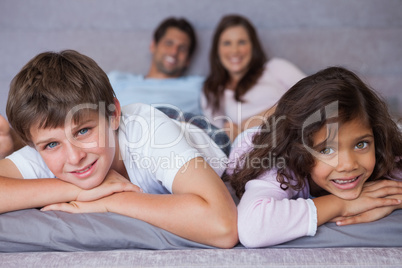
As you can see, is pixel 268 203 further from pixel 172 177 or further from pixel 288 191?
pixel 172 177

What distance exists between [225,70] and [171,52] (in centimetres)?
34

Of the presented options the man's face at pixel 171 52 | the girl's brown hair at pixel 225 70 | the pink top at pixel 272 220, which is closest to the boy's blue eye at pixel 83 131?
the pink top at pixel 272 220

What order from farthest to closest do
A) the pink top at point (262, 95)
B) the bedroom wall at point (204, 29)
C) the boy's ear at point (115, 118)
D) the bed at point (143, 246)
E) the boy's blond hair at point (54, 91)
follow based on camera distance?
the bedroom wall at point (204, 29) < the pink top at point (262, 95) < the boy's ear at point (115, 118) < the boy's blond hair at point (54, 91) < the bed at point (143, 246)

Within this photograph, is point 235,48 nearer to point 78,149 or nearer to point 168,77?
point 168,77

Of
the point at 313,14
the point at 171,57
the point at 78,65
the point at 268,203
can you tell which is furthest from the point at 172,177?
the point at 313,14

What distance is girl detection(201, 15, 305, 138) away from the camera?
89.8 inches

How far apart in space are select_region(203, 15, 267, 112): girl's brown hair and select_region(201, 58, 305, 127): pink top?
4 cm

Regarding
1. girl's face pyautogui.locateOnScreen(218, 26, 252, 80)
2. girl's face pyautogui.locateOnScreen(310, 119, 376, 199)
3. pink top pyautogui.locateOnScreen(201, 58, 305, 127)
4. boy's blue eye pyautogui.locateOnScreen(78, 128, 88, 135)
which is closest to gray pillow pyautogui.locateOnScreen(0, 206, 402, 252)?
girl's face pyautogui.locateOnScreen(310, 119, 376, 199)

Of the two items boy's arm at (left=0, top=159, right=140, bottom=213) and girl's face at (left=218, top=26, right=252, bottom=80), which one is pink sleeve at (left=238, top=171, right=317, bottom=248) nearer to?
boy's arm at (left=0, top=159, right=140, bottom=213)

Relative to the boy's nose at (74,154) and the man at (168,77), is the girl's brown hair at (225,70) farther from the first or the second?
the boy's nose at (74,154)

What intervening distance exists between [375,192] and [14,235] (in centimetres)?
99

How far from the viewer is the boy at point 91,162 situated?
3.43 ft

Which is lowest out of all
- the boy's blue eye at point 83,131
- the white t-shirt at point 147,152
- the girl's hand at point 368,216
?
the girl's hand at point 368,216

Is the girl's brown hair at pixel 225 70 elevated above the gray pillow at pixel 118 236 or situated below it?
above
